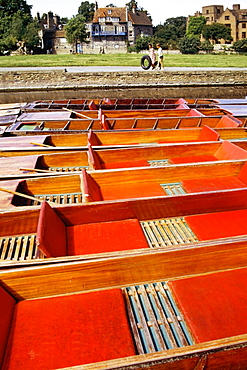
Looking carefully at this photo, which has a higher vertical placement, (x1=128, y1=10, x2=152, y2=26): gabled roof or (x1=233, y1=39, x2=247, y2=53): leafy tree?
(x1=128, y1=10, x2=152, y2=26): gabled roof

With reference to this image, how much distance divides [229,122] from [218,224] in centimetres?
467

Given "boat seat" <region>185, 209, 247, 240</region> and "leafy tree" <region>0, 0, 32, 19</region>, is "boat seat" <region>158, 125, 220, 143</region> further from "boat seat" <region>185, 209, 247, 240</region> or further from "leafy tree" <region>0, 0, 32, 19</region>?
"leafy tree" <region>0, 0, 32, 19</region>

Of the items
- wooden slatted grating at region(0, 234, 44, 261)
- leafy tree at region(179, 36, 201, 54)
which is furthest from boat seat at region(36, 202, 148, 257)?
leafy tree at region(179, 36, 201, 54)

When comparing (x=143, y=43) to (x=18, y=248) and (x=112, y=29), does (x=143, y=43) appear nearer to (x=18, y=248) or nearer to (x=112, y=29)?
(x=112, y=29)

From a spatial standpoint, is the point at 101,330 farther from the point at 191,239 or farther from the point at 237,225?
the point at 237,225

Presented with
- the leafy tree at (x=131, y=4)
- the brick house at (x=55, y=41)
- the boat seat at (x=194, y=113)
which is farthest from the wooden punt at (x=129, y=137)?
the leafy tree at (x=131, y=4)

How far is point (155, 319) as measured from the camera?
2.74 meters

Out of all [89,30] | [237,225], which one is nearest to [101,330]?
[237,225]

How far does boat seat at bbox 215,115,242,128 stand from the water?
8.88 m

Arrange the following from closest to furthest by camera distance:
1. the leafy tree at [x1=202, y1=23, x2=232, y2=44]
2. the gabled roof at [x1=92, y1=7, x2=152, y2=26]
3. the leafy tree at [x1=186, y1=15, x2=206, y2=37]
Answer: the leafy tree at [x1=202, y1=23, x2=232, y2=44]
the leafy tree at [x1=186, y1=15, x2=206, y2=37]
the gabled roof at [x1=92, y1=7, x2=152, y2=26]

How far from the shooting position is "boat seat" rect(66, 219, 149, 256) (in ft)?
11.5

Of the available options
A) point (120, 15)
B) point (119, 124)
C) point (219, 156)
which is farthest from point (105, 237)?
point (120, 15)

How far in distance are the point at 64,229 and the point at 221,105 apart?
7248mm

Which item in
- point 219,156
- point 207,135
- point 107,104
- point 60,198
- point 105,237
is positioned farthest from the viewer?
point 107,104
